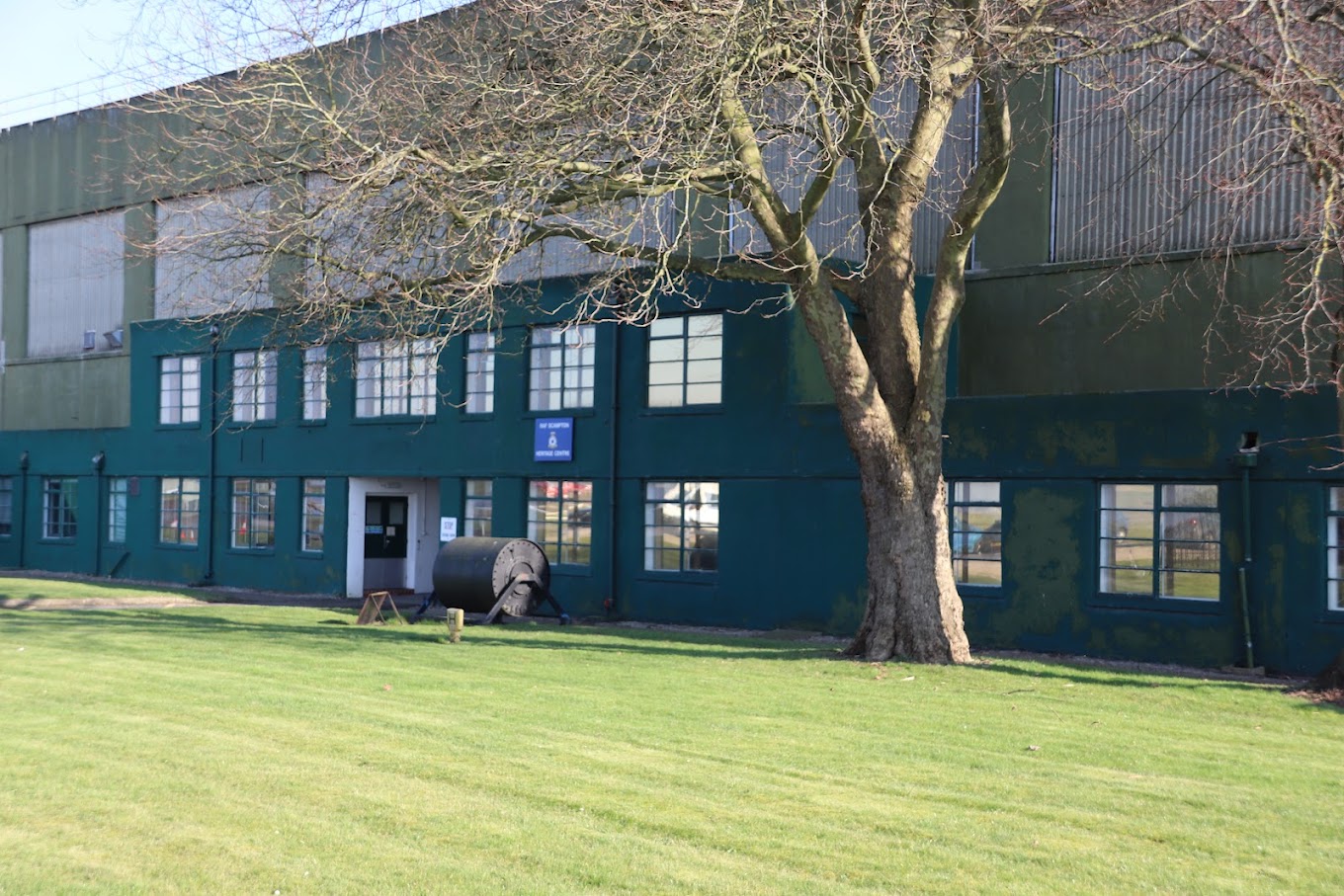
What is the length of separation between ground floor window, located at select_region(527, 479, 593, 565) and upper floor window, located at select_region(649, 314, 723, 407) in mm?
2373

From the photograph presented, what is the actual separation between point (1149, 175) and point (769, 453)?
7.13m

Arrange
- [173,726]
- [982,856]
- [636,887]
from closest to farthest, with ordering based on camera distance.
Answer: [636,887]
[982,856]
[173,726]

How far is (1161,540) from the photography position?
19.8 meters

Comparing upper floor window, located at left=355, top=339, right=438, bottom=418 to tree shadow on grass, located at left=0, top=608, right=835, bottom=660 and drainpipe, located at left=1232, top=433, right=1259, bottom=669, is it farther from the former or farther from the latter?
drainpipe, located at left=1232, top=433, right=1259, bottom=669

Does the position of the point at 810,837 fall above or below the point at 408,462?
below

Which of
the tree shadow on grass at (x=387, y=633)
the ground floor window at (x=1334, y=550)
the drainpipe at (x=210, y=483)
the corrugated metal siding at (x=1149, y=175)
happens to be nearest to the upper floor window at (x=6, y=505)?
the drainpipe at (x=210, y=483)

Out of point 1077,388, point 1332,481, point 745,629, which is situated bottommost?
point 745,629

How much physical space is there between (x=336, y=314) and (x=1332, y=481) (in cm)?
1242

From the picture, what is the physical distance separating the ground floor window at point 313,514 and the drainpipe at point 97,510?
24.3 feet

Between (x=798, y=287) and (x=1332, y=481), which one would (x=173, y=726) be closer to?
(x=798, y=287)

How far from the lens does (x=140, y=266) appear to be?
3709 cm

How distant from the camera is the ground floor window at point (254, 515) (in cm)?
3259

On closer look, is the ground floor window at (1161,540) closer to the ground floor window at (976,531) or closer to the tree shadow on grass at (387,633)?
the ground floor window at (976,531)

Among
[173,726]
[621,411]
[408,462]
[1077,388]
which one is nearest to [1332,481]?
[1077,388]
